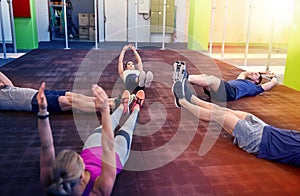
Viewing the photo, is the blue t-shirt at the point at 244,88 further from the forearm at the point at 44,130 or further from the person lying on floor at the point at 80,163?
the forearm at the point at 44,130

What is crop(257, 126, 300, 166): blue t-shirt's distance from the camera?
2.20 m

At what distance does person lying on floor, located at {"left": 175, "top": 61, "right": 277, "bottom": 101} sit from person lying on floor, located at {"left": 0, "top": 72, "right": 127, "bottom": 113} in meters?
1.17

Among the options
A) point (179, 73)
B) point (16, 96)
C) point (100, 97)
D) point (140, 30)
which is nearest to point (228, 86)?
point (179, 73)

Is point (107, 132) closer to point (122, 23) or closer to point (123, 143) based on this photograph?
point (123, 143)

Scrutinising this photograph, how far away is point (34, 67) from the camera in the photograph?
5.32 m

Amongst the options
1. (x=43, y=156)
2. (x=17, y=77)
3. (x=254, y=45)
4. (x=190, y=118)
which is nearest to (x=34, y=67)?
(x=17, y=77)

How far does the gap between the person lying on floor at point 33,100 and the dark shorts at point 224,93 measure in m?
1.29

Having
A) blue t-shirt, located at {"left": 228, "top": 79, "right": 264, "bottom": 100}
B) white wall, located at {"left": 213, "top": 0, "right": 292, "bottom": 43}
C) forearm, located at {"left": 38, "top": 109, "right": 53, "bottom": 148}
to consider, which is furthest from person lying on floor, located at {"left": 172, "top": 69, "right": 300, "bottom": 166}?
white wall, located at {"left": 213, "top": 0, "right": 292, "bottom": 43}

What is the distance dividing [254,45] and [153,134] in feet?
28.0

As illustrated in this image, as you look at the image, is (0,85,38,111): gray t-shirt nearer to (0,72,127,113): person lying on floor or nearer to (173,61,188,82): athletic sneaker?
(0,72,127,113): person lying on floor

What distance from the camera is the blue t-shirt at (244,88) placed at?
3.81 metres

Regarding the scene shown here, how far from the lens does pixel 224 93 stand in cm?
365

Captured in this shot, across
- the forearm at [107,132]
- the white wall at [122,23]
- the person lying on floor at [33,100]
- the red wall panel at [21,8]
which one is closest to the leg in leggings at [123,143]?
the forearm at [107,132]

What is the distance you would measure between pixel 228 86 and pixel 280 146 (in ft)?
4.99
